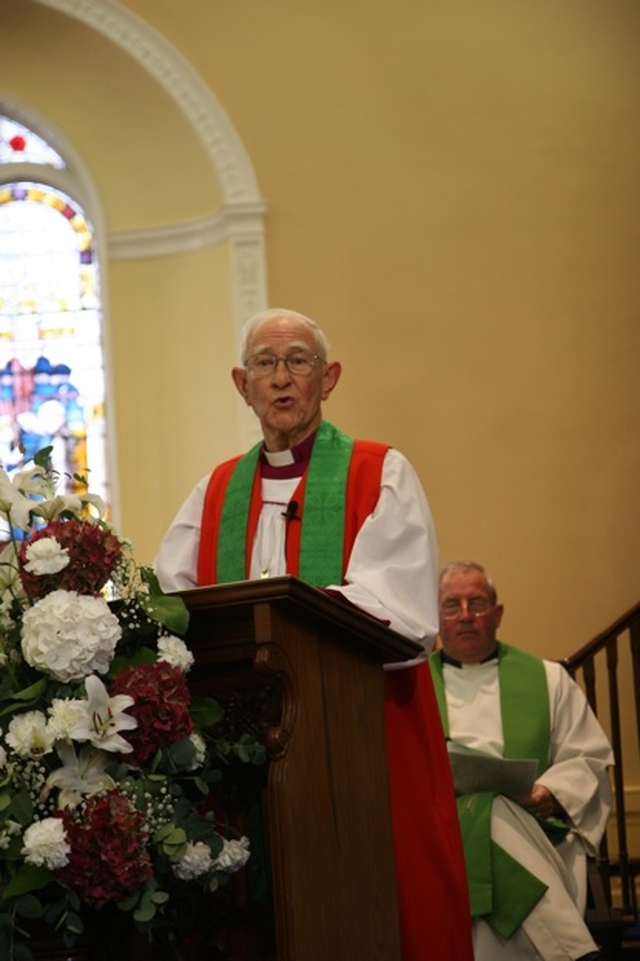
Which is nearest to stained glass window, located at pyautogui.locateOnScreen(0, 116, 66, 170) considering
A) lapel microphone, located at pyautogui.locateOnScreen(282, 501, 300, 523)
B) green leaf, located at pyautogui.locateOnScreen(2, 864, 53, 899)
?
lapel microphone, located at pyautogui.locateOnScreen(282, 501, 300, 523)

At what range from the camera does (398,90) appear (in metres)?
8.62

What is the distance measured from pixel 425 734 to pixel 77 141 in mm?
5809

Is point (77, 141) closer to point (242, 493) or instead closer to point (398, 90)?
point (398, 90)

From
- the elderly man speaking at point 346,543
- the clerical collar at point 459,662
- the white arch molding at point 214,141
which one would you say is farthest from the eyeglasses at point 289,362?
the white arch molding at point 214,141

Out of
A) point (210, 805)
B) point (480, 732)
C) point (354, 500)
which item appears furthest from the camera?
point (480, 732)

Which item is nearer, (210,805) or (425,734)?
(210,805)

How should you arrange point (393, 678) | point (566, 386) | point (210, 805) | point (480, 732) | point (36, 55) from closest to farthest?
point (210, 805) < point (393, 678) < point (480, 732) < point (566, 386) < point (36, 55)

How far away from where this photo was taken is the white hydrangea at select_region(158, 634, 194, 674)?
3.02 m

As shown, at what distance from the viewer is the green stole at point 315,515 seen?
13.8 feet

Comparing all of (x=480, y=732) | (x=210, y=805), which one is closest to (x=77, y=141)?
(x=480, y=732)

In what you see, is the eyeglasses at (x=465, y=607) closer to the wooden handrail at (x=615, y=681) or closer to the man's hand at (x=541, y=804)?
the wooden handrail at (x=615, y=681)

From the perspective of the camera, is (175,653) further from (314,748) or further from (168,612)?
(314,748)

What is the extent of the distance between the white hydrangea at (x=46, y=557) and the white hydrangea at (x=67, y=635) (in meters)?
0.06

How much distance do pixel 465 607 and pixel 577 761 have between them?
0.72 m
